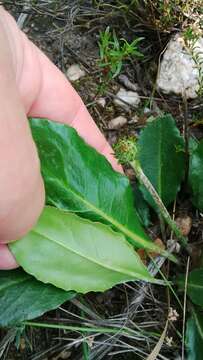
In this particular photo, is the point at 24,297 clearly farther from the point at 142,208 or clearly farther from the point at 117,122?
the point at 117,122

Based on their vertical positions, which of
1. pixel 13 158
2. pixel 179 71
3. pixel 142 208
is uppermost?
pixel 13 158

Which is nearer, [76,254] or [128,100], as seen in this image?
[76,254]

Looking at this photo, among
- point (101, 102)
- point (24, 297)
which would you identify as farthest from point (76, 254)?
point (101, 102)

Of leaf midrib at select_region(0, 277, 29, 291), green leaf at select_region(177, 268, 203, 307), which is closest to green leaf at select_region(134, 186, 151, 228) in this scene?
green leaf at select_region(177, 268, 203, 307)

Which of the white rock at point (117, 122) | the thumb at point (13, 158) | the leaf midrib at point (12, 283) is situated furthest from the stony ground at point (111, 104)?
the thumb at point (13, 158)

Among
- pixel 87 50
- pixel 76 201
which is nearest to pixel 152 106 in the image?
pixel 87 50
